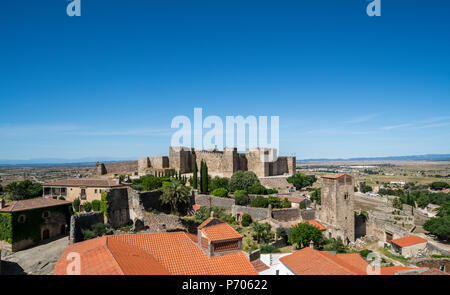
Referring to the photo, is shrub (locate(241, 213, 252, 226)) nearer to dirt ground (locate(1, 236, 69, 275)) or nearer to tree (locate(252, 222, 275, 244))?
tree (locate(252, 222, 275, 244))

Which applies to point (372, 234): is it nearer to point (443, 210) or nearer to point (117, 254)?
point (443, 210)

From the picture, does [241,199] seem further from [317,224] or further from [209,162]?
[209,162]

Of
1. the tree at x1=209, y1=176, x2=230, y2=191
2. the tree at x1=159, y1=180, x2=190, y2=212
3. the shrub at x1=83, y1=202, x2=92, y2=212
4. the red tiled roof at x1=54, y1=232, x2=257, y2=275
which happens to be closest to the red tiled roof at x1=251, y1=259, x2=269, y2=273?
the red tiled roof at x1=54, y1=232, x2=257, y2=275

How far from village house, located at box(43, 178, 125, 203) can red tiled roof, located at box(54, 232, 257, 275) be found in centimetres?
811

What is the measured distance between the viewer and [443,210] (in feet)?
109

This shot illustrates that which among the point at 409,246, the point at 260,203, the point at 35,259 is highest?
the point at 260,203

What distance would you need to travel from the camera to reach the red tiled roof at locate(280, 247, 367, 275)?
1144 centimetres

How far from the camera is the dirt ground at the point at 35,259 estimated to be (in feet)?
41.8

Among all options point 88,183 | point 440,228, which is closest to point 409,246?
point 440,228

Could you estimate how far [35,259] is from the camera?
46.0 ft

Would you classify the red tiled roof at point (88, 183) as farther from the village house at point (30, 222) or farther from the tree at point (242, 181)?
the tree at point (242, 181)

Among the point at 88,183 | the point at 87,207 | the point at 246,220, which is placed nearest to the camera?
the point at 87,207

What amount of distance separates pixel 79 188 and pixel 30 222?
3.67m
